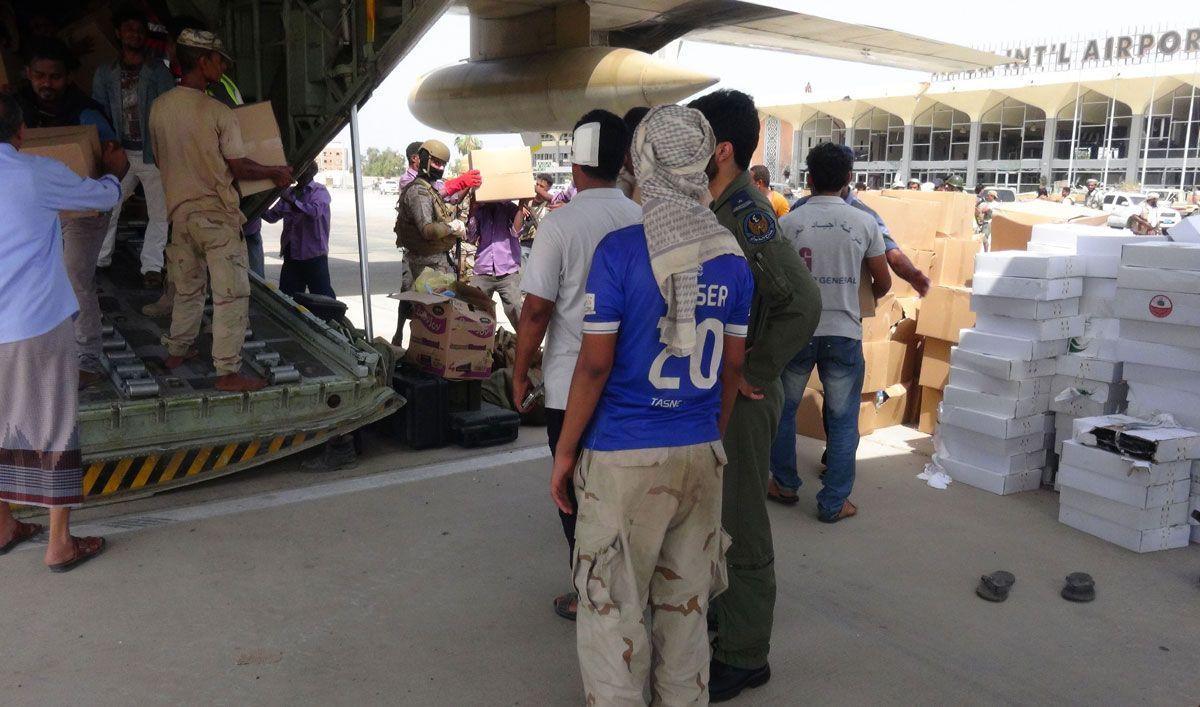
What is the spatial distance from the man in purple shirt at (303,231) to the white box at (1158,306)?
5.94 meters

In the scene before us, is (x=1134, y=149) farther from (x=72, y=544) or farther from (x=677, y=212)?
(x=72, y=544)

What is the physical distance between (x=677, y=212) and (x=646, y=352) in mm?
370

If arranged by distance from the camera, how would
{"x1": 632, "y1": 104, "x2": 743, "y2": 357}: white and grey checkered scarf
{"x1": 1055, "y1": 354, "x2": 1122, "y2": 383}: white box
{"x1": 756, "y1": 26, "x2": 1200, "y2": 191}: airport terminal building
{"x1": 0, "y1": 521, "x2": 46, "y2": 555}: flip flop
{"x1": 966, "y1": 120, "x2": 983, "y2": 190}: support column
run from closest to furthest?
1. {"x1": 632, "y1": 104, "x2": 743, "y2": 357}: white and grey checkered scarf
2. {"x1": 0, "y1": 521, "x2": 46, "y2": 555}: flip flop
3. {"x1": 1055, "y1": 354, "x2": 1122, "y2": 383}: white box
4. {"x1": 756, "y1": 26, "x2": 1200, "y2": 191}: airport terminal building
5. {"x1": 966, "y1": 120, "x2": 983, "y2": 190}: support column

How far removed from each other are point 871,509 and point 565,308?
2.57 meters

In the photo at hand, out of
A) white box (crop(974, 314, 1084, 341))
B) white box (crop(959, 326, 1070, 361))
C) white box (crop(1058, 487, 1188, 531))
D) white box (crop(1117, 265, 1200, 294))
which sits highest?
white box (crop(1117, 265, 1200, 294))

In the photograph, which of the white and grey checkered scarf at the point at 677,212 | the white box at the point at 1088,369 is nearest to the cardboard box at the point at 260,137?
the white and grey checkered scarf at the point at 677,212

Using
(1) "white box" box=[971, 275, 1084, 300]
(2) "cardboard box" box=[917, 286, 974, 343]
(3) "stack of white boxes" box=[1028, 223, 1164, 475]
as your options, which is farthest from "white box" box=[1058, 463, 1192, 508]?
(2) "cardboard box" box=[917, 286, 974, 343]

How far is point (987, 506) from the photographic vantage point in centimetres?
482

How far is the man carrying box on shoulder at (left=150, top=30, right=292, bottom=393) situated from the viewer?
177 inches

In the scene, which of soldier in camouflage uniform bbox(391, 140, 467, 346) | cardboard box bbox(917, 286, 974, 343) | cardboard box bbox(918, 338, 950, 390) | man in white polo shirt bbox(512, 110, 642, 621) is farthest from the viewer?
soldier in camouflage uniform bbox(391, 140, 467, 346)

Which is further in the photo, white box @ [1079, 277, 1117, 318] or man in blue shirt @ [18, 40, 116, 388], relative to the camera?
white box @ [1079, 277, 1117, 318]

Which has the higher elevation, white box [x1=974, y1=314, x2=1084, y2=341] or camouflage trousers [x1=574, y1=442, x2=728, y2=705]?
white box [x1=974, y1=314, x2=1084, y2=341]

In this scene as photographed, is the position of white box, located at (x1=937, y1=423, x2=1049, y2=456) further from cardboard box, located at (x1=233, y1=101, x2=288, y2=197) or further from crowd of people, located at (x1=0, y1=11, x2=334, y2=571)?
cardboard box, located at (x1=233, y1=101, x2=288, y2=197)

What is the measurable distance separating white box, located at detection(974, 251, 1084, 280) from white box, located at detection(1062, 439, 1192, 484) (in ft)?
3.40
